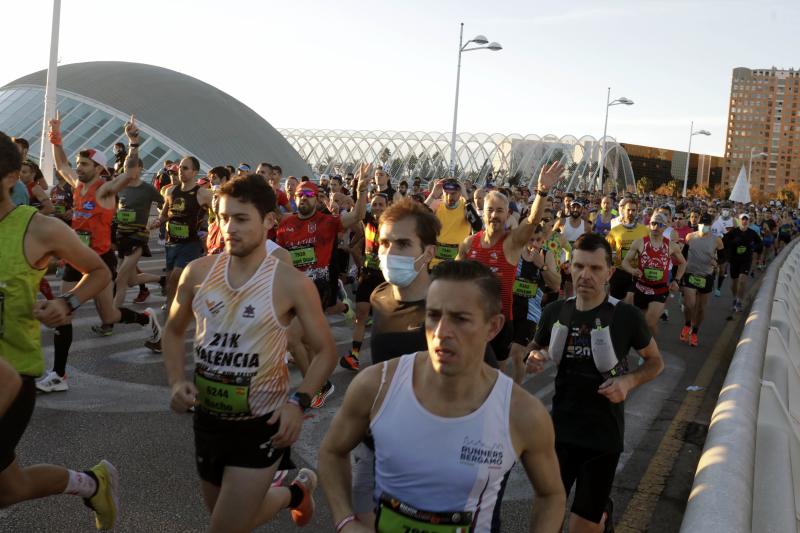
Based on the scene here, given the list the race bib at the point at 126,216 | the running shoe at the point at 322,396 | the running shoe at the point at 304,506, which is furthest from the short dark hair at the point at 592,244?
the race bib at the point at 126,216

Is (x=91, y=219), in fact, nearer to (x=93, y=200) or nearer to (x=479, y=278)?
(x=93, y=200)

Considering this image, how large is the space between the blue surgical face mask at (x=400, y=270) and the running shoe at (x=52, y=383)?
3965 millimetres

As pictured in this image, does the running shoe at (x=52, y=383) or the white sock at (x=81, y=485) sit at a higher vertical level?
the white sock at (x=81, y=485)

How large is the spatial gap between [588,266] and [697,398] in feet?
14.3

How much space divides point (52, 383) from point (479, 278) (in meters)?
5.03

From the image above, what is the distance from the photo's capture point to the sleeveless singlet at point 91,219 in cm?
810

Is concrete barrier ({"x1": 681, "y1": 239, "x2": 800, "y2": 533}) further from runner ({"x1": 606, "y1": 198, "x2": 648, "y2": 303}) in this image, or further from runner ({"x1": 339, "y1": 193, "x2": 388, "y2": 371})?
runner ({"x1": 339, "y1": 193, "x2": 388, "y2": 371})

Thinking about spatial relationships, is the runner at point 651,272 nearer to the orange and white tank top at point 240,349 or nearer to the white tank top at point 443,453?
the orange and white tank top at point 240,349

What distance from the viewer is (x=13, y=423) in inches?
131

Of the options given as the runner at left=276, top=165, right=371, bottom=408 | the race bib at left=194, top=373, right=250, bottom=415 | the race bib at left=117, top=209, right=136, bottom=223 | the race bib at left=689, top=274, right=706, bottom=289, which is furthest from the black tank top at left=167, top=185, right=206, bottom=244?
the race bib at left=689, top=274, right=706, bottom=289

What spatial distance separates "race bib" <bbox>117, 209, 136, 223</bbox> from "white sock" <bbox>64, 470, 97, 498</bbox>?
255 inches

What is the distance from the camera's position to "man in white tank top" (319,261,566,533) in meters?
2.26

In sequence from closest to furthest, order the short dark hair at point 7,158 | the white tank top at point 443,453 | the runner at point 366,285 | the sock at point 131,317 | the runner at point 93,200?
the white tank top at point 443,453 < the short dark hair at point 7,158 < the sock at point 131,317 < the runner at point 93,200 < the runner at point 366,285

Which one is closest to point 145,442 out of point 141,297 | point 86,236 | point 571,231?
point 86,236
